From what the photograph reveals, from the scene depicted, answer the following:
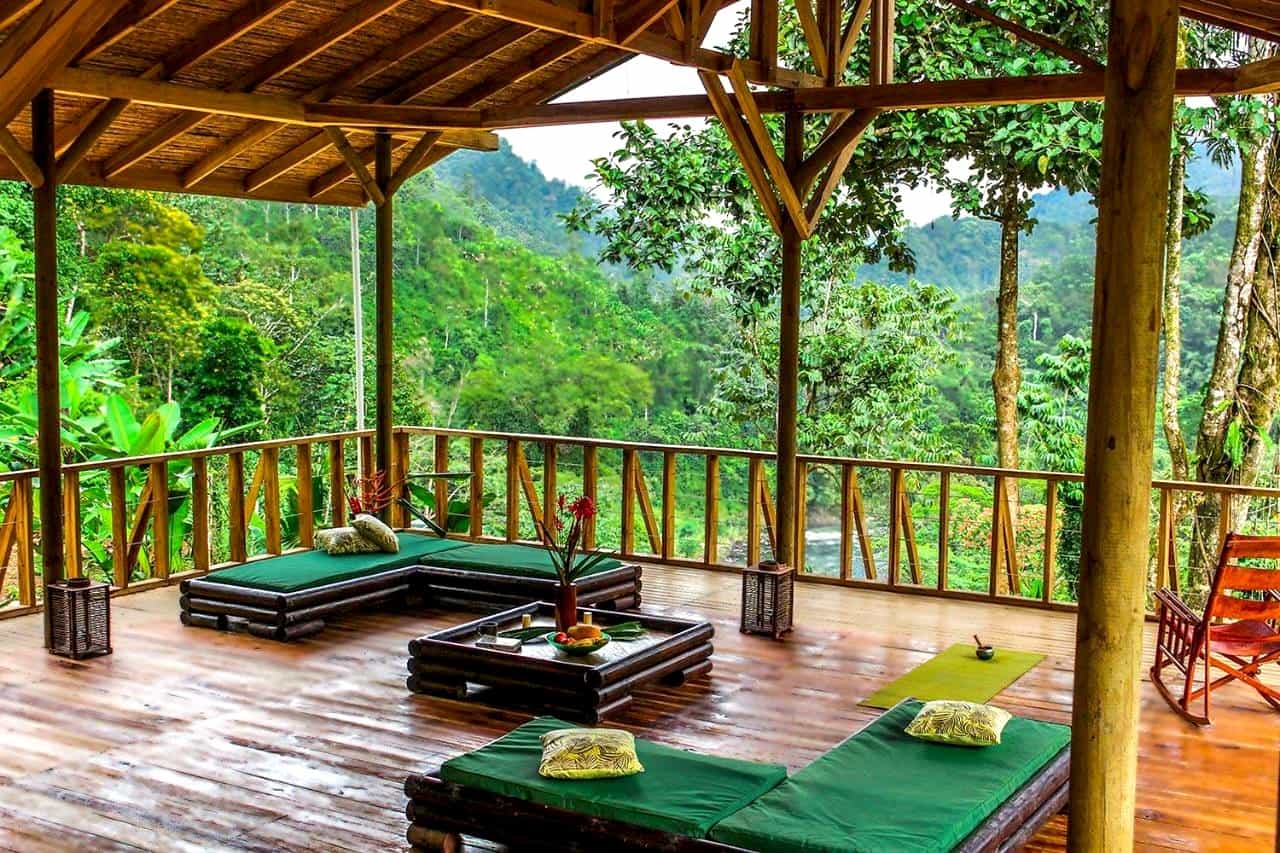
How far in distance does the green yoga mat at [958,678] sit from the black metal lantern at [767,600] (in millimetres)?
931

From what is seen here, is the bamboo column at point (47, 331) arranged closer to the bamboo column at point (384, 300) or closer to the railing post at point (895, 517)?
the bamboo column at point (384, 300)

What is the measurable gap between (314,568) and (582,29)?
3536 millimetres

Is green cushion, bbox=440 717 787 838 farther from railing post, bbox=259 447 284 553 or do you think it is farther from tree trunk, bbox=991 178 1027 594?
tree trunk, bbox=991 178 1027 594

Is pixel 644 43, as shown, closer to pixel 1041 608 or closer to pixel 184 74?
pixel 184 74

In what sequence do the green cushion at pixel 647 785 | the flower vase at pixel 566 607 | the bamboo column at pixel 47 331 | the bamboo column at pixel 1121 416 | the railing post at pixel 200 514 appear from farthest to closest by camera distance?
the railing post at pixel 200 514 → the bamboo column at pixel 47 331 → the flower vase at pixel 566 607 → the green cushion at pixel 647 785 → the bamboo column at pixel 1121 416

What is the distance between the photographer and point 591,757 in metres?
4.35

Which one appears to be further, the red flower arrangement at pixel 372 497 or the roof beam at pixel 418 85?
the red flower arrangement at pixel 372 497

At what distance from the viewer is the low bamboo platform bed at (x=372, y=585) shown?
7438mm

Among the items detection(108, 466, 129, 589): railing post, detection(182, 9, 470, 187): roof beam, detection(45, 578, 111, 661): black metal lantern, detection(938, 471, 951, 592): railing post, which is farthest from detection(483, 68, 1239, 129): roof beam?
detection(45, 578, 111, 661): black metal lantern

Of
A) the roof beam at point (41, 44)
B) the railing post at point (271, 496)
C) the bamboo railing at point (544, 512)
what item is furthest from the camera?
the railing post at point (271, 496)

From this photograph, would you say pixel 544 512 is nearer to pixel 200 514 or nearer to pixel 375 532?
pixel 375 532

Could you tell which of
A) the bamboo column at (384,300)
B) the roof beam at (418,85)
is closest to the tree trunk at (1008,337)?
the roof beam at (418,85)

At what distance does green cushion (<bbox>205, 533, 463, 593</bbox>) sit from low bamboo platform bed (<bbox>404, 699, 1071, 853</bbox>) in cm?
313

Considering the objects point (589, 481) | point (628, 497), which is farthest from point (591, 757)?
point (628, 497)
